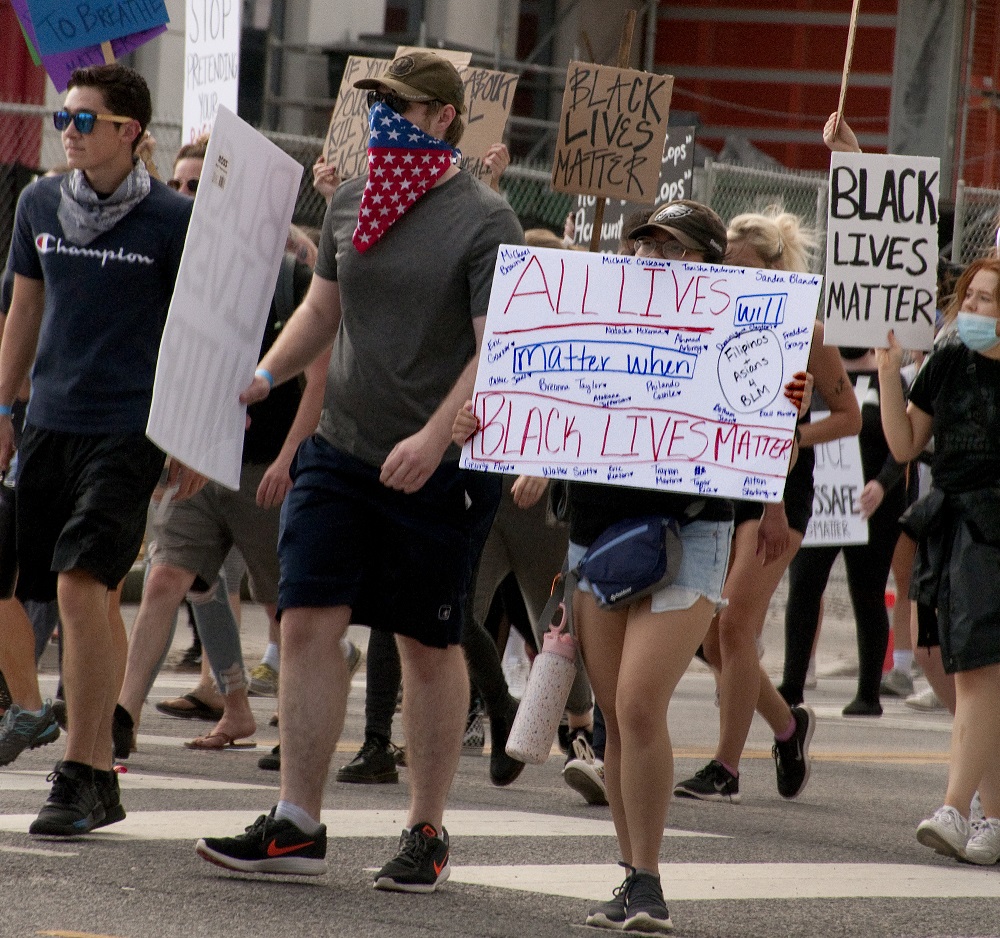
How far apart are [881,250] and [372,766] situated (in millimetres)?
2549

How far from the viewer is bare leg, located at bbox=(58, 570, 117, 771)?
17.3ft

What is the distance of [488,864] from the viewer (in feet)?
17.3

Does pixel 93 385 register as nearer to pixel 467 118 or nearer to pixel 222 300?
pixel 222 300

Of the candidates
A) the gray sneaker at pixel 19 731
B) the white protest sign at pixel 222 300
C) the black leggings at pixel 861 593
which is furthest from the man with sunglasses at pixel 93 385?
the black leggings at pixel 861 593

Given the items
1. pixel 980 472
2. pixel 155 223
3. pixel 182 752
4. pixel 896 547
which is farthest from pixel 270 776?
pixel 896 547

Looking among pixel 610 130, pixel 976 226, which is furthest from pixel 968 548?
pixel 976 226

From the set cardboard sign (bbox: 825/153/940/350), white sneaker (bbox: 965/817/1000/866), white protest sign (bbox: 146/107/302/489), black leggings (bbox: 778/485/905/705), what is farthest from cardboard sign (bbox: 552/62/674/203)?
black leggings (bbox: 778/485/905/705)

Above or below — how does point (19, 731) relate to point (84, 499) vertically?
below

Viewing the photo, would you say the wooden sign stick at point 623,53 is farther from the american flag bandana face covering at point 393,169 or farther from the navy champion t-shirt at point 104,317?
the navy champion t-shirt at point 104,317

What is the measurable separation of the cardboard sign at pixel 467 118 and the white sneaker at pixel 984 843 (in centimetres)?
324

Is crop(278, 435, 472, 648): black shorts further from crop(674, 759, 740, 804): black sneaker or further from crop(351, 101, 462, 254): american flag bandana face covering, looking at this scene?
crop(674, 759, 740, 804): black sneaker

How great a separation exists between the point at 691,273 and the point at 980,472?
164 centimetres

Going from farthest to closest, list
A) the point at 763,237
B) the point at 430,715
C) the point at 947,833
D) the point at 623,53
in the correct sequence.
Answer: the point at 763,237 → the point at 623,53 → the point at 947,833 → the point at 430,715

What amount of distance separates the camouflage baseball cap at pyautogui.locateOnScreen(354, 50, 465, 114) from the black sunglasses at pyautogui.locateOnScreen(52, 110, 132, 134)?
89 cm
